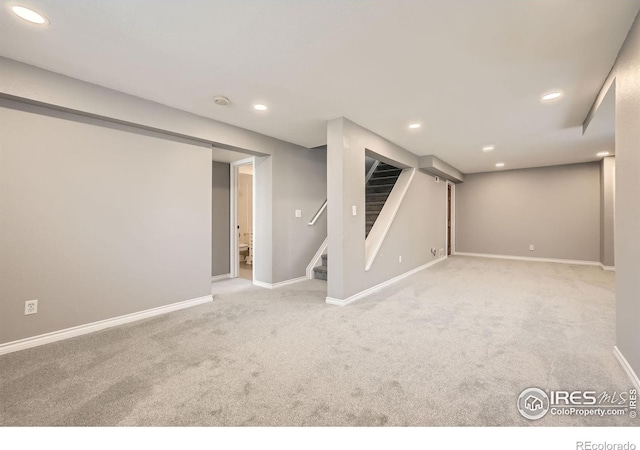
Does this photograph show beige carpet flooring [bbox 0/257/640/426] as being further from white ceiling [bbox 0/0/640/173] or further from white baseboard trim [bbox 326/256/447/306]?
white ceiling [bbox 0/0/640/173]

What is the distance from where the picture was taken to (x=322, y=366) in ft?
6.80

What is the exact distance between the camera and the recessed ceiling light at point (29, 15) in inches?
65.8

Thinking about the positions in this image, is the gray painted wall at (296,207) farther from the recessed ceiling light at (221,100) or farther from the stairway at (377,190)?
the recessed ceiling light at (221,100)

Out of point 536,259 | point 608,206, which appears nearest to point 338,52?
point 608,206

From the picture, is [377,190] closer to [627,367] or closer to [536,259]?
[536,259]

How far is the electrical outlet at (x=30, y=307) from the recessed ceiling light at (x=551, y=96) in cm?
525

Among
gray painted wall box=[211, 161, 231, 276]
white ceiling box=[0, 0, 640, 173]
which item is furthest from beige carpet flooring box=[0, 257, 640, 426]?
white ceiling box=[0, 0, 640, 173]

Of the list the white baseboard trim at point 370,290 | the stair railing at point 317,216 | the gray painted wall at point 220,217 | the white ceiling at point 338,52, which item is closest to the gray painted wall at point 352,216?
the white baseboard trim at point 370,290

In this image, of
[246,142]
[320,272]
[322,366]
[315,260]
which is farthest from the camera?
[315,260]

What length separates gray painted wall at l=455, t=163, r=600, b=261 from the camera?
6.41 m

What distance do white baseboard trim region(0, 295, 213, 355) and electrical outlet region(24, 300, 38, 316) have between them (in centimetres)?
22

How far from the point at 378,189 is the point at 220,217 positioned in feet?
12.1

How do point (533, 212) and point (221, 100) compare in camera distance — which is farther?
point (533, 212)

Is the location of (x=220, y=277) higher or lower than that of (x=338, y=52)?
lower
